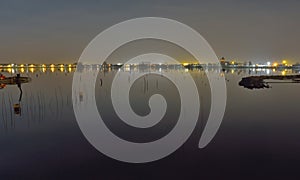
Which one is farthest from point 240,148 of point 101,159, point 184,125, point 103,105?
point 103,105

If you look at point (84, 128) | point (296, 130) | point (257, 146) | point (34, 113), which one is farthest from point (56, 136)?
point (296, 130)

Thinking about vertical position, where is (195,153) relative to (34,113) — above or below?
below

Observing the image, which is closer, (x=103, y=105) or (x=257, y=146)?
(x=257, y=146)

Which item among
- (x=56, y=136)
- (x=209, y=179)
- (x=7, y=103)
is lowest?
(x=209, y=179)

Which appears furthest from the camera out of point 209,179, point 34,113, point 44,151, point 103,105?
point 103,105

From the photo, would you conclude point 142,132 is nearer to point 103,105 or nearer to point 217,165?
point 217,165

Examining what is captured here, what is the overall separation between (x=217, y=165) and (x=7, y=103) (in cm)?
2399

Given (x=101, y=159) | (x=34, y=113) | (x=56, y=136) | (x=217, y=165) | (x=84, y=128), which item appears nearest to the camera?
(x=217, y=165)

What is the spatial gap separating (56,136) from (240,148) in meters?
10.2

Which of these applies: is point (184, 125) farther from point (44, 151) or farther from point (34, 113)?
point (34, 113)

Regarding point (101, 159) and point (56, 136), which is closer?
point (101, 159)

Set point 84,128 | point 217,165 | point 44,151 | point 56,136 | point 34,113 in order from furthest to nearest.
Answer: point 34,113
point 84,128
point 56,136
point 44,151
point 217,165

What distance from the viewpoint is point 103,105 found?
2650 centimetres

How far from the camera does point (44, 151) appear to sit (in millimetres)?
13508
